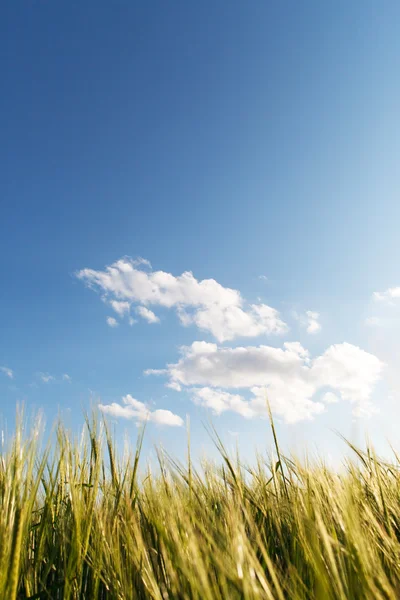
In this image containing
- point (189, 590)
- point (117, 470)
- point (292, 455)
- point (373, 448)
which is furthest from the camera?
point (373, 448)

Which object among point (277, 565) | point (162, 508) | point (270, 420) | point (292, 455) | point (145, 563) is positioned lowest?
point (277, 565)

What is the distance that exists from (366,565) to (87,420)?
142 centimetres

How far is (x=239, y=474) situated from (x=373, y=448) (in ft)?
2.84

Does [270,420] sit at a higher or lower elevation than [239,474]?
higher

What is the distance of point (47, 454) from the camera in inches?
64.8

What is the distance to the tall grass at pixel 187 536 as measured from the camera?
97 centimetres

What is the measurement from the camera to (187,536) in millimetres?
1178

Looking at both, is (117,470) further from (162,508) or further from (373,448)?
(373,448)

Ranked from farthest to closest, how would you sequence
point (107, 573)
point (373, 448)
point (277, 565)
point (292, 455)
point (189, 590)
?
point (373, 448)
point (292, 455)
point (277, 565)
point (107, 573)
point (189, 590)

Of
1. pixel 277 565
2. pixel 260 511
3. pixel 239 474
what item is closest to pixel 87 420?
pixel 239 474

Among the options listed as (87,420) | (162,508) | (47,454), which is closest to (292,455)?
(162,508)

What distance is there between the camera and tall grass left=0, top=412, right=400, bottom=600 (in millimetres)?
969

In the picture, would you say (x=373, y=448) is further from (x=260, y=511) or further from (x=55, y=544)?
(x=55, y=544)

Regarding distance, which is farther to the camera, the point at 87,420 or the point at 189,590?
the point at 87,420
